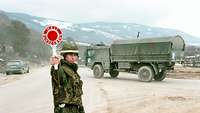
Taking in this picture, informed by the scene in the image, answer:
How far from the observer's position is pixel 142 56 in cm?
2642

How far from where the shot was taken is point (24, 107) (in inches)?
546

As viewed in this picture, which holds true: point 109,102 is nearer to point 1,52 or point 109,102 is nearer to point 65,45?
point 65,45

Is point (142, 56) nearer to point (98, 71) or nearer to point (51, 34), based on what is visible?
point (98, 71)

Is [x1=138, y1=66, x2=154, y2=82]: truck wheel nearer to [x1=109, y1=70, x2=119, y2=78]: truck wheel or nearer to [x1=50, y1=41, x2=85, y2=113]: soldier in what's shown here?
[x1=109, y1=70, x2=119, y2=78]: truck wheel

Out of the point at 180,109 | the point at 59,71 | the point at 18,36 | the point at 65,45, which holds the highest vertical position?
the point at 18,36

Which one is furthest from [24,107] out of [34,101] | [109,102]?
[109,102]

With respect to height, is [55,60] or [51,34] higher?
[51,34]

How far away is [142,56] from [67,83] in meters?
20.8

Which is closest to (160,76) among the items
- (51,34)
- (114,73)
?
(114,73)

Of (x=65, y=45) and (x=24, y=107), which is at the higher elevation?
(x=65, y=45)

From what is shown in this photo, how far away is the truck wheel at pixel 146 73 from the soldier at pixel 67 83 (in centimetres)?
1976

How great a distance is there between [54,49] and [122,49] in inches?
831

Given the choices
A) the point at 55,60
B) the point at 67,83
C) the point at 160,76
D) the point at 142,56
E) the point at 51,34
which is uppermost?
the point at 142,56

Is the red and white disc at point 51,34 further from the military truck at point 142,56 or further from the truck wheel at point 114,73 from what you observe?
the truck wheel at point 114,73
